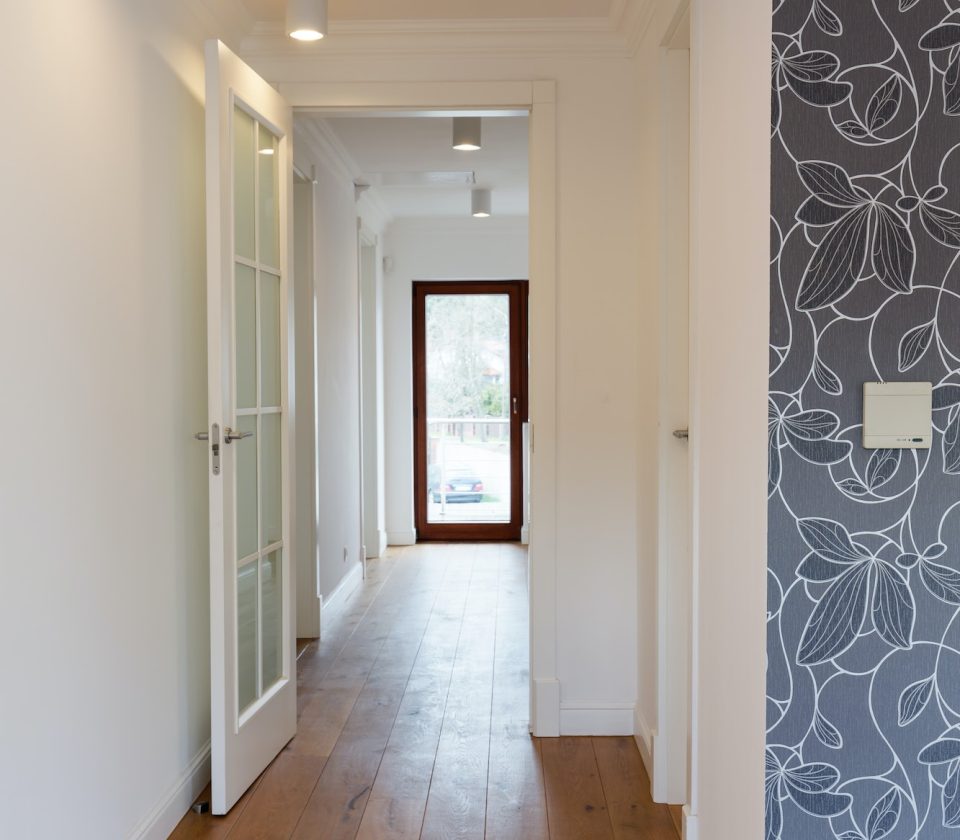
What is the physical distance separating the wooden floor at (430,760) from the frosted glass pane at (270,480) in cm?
74

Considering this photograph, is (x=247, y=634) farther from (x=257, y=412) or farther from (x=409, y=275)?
(x=409, y=275)

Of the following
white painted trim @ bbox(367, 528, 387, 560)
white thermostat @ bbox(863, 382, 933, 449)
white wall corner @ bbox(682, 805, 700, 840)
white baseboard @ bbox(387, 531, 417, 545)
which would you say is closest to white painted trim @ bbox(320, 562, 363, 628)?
white painted trim @ bbox(367, 528, 387, 560)

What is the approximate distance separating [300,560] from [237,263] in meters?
2.13

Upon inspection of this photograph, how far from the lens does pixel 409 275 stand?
769 cm

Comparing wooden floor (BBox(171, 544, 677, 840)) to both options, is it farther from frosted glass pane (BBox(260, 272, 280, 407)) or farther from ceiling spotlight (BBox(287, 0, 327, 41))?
ceiling spotlight (BBox(287, 0, 327, 41))

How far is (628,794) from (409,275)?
17.8ft

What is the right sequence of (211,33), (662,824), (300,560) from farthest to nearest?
(300,560) < (211,33) < (662,824)

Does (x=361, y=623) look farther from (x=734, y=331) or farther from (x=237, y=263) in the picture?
(x=734, y=331)

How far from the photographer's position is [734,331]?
1.90 metres

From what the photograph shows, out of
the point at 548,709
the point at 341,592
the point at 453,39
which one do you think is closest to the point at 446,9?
the point at 453,39

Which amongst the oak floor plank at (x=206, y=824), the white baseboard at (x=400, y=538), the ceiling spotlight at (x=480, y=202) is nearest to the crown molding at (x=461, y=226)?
the ceiling spotlight at (x=480, y=202)

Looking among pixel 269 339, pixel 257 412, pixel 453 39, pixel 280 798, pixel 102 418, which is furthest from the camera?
pixel 453 39

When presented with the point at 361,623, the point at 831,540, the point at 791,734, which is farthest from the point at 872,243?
the point at 361,623

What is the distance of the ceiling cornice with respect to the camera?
10.7 ft
